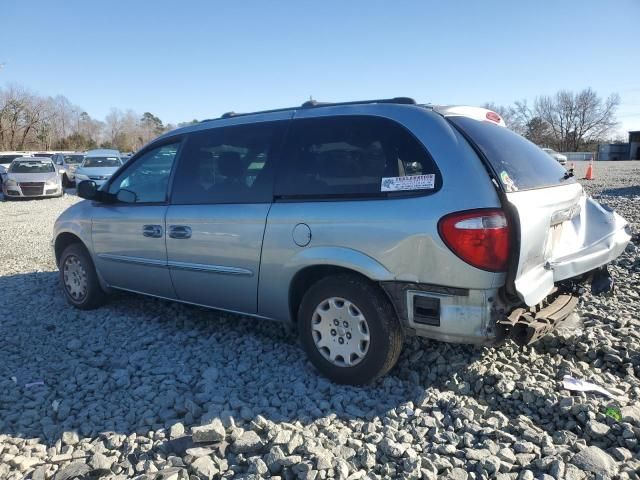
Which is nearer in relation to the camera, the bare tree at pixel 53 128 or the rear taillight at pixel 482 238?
the rear taillight at pixel 482 238

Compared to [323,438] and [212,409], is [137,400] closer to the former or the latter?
[212,409]

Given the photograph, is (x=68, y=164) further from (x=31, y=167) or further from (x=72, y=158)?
(x=31, y=167)

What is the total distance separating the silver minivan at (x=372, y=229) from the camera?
2.87 meters

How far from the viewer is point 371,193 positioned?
320cm

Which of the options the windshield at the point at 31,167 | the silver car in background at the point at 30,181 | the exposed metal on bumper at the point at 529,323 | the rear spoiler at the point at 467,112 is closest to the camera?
the exposed metal on bumper at the point at 529,323

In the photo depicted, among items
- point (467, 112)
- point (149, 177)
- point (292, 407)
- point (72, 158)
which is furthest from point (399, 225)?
point (72, 158)

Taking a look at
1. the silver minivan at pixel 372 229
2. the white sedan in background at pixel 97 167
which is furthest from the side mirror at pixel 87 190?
the white sedan in background at pixel 97 167

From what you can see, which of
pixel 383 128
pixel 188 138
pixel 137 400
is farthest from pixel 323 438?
pixel 188 138

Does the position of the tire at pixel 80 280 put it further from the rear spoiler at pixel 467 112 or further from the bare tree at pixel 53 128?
the bare tree at pixel 53 128

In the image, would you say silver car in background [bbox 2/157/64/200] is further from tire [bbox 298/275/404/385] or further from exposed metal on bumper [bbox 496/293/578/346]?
exposed metal on bumper [bbox 496/293/578/346]

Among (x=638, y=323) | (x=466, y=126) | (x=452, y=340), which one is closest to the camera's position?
(x=452, y=340)

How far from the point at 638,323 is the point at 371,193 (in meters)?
2.72

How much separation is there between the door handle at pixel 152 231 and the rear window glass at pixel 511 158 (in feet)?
8.58

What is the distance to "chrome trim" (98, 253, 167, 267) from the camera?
4.41m
